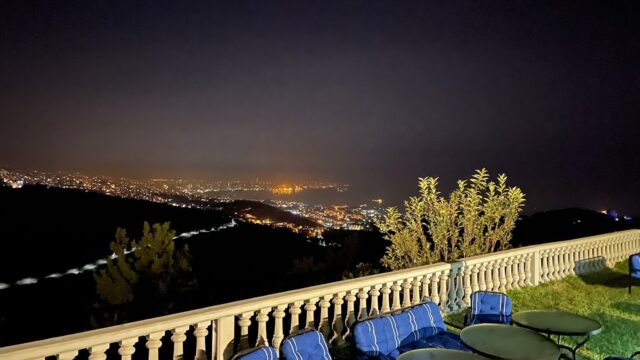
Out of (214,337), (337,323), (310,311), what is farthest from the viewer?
(337,323)

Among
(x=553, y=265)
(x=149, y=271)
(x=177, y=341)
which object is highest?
(x=177, y=341)

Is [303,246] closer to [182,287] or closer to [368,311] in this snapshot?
[182,287]

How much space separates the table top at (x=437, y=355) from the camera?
371 centimetres

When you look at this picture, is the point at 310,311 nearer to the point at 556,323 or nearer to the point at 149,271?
the point at 556,323

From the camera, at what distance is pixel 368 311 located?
5.43 metres

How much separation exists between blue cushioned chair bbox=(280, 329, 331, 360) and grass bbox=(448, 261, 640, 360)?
3367mm

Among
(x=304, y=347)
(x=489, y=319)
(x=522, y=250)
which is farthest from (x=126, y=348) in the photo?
(x=522, y=250)

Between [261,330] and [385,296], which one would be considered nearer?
[261,330]

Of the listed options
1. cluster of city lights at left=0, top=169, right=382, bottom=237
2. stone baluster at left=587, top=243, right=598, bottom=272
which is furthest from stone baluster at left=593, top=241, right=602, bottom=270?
cluster of city lights at left=0, top=169, right=382, bottom=237

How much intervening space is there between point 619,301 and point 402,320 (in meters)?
5.33

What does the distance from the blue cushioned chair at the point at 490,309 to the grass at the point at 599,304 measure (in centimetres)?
108

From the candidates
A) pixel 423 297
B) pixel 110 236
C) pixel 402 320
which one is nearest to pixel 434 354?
pixel 402 320

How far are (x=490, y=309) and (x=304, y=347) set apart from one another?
2626 mm

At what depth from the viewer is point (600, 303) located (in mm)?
7426
